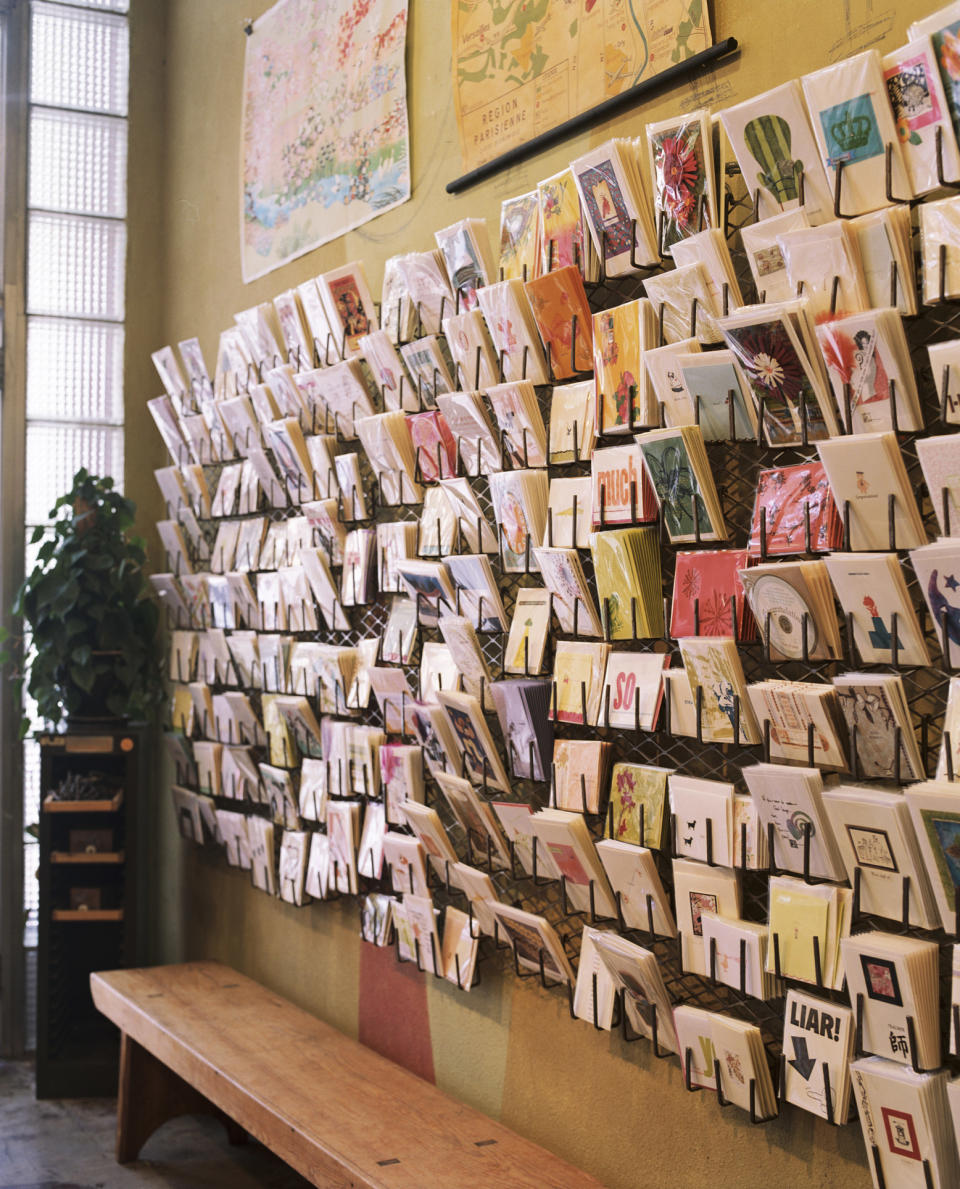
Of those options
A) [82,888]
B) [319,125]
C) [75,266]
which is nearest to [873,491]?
[319,125]

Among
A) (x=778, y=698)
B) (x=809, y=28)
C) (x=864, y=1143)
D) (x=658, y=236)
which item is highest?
(x=809, y=28)

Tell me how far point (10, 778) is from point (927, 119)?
3993 millimetres

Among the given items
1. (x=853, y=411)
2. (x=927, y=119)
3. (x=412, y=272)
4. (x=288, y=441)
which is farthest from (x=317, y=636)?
(x=927, y=119)

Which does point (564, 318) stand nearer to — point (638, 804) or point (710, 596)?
point (710, 596)

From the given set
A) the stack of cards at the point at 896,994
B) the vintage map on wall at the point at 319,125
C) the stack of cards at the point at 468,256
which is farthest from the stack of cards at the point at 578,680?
the vintage map on wall at the point at 319,125

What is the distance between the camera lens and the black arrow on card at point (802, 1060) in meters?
1.85

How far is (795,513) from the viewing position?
184 cm

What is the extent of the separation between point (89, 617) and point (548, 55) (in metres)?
2.56

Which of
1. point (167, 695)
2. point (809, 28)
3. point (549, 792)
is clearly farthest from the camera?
point (167, 695)

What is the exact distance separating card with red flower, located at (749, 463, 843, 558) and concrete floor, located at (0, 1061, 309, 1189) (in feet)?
8.36

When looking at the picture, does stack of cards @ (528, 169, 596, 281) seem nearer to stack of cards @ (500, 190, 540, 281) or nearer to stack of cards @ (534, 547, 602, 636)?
stack of cards @ (500, 190, 540, 281)

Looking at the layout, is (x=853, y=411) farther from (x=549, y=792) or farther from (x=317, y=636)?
(x=317, y=636)

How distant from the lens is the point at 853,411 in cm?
175

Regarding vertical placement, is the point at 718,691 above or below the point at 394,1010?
above
